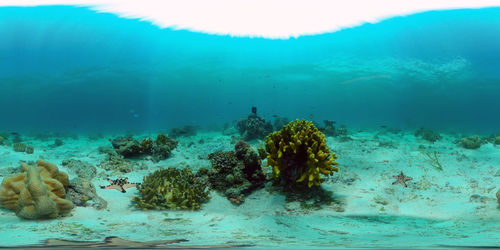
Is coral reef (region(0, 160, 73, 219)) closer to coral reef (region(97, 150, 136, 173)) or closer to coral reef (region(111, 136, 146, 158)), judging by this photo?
coral reef (region(97, 150, 136, 173))

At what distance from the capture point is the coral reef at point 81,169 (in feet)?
18.7

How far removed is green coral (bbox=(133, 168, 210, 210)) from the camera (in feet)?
14.2

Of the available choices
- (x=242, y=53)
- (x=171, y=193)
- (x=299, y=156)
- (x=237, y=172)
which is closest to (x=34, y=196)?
(x=171, y=193)

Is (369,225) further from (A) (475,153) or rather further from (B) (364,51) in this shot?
(B) (364,51)

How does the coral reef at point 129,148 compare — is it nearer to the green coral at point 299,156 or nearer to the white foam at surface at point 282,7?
the green coral at point 299,156

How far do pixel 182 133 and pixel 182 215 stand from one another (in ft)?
43.0

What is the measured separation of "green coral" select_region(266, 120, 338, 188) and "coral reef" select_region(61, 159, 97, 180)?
4.13 metres

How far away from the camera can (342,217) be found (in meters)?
4.03

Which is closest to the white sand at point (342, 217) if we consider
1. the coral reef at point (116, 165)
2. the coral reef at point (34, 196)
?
the coral reef at point (34, 196)

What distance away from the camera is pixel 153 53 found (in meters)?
44.4

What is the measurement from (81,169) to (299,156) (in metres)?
5.09

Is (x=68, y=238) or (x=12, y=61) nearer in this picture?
(x=68, y=238)

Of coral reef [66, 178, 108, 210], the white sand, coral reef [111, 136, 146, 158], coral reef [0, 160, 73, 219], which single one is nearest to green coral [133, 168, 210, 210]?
the white sand

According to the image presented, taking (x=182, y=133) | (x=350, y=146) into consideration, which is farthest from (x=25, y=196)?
(x=182, y=133)
